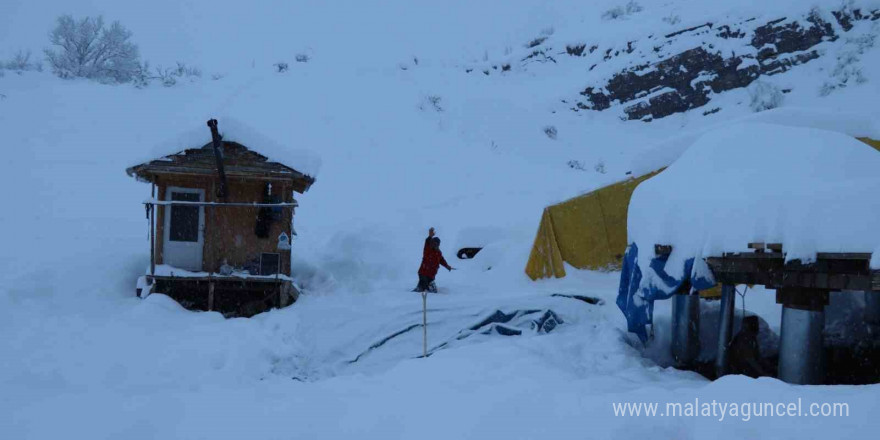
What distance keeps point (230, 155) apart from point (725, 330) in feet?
29.9

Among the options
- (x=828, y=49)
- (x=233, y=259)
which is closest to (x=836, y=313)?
(x=233, y=259)

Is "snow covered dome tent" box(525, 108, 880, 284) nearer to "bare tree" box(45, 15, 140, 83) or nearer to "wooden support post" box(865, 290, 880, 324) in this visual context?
"wooden support post" box(865, 290, 880, 324)

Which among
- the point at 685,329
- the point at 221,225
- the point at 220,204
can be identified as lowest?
the point at 685,329

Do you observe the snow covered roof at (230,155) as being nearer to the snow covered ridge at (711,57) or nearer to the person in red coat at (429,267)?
the person in red coat at (429,267)

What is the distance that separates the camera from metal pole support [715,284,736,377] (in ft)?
26.9

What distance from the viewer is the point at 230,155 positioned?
12.7 metres

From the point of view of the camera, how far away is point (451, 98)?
3148cm

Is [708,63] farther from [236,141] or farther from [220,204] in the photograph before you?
[220,204]

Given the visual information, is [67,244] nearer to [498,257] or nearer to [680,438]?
[498,257]

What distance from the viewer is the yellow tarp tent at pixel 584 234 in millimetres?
13195

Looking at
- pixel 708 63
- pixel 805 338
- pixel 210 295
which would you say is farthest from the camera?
pixel 708 63

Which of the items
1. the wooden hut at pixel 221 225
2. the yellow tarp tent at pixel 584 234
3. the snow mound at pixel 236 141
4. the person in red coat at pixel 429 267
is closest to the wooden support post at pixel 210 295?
the wooden hut at pixel 221 225

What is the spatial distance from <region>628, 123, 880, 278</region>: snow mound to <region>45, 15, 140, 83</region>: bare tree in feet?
106

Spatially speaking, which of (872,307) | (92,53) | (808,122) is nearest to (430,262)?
(808,122)
